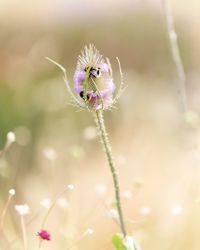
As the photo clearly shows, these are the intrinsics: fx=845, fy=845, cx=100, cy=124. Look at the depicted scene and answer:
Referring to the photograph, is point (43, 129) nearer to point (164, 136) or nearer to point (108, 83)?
point (164, 136)

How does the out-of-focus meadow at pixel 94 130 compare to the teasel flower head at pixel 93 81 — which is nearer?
the teasel flower head at pixel 93 81

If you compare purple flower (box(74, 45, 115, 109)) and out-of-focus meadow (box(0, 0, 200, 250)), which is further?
out-of-focus meadow (box(0, 0, 200, 250))

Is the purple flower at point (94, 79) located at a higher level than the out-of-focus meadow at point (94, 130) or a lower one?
lower

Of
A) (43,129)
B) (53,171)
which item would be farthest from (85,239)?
(43,129)

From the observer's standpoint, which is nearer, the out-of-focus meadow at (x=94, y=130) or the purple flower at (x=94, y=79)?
the purple flower at (x=94, y=79)

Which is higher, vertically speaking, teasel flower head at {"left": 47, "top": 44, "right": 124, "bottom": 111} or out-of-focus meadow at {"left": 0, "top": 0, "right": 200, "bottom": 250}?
out-of-focus meadow at {"left": 0, "top": 0, "right": 200, "bottom": 250}

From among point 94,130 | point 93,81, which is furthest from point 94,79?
point 94,130
